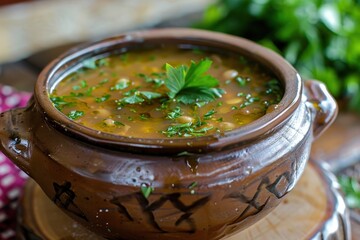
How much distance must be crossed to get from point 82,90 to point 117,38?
18cm

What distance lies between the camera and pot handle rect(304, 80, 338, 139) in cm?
114

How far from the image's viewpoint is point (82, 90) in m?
1.14

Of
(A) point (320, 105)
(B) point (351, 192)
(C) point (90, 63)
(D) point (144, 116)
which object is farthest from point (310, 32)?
(D) point (144, 116)

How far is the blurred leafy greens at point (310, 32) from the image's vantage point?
1905mm

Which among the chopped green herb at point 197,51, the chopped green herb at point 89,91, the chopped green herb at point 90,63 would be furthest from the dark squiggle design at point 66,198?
the chopped green herb at point 197,51

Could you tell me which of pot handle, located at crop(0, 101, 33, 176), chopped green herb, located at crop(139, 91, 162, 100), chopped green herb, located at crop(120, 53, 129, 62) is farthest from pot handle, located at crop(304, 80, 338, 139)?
pot handle, located at crop(0, 101, 33, 176)

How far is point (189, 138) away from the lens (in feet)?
2.87

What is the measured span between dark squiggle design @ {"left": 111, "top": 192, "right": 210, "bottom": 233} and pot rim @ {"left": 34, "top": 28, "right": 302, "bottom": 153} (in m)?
0.07

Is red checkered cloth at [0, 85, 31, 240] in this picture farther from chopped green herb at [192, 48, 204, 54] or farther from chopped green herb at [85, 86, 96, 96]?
chopped green herb at [192, 48, 204, 54]

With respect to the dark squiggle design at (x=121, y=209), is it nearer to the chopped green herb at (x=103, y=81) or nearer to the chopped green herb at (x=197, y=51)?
the chopped green herb at (x=103, y=81)

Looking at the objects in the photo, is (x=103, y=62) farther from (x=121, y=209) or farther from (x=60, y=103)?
(x=121, y=209)

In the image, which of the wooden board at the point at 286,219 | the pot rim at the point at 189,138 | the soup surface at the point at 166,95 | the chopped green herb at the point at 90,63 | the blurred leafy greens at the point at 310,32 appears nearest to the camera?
the pot rim at the point at 189,138

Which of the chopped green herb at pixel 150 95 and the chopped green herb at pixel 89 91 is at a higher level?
the chopped green herb at pixel 150 95

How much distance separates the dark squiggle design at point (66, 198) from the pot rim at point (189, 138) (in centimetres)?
10
